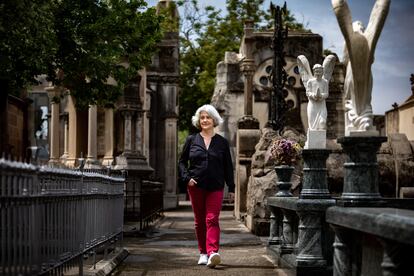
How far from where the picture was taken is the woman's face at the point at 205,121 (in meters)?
10.6

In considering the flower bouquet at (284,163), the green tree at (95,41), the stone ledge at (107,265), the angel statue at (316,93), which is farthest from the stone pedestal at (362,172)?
the green tree at (95,41)

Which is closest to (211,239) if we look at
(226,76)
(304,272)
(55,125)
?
(304,272)

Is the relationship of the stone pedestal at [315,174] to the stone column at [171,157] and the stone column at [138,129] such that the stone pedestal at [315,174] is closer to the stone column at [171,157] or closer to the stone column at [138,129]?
the stone column at [138,129]

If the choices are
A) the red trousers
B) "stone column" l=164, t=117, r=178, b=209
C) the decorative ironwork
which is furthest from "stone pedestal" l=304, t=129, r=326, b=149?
"stone column" l=164, t=117, r=178, b=209

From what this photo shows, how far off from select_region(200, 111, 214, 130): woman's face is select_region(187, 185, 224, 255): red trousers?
0.90 m

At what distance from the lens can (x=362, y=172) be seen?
7.13 m

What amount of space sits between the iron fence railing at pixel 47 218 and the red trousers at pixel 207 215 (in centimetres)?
142

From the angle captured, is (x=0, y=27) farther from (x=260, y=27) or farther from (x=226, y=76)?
(x=260, y=27)

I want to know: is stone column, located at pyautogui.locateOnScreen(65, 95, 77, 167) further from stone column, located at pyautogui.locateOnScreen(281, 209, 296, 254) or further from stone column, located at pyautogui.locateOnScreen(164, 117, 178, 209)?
stone column, located at pyautogui.locateOnScreen(281, 209, 296, 254)

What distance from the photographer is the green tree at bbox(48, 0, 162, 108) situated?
1416 centimetres

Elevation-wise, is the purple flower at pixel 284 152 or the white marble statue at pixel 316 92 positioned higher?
the white marble statue at pixel 316 92

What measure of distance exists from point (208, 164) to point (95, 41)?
5.06 meters

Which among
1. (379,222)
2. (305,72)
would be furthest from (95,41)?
(379,222)

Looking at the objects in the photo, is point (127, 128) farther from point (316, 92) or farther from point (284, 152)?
point (316, 92)
